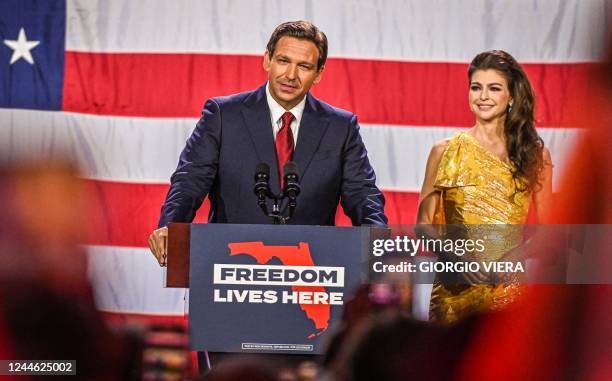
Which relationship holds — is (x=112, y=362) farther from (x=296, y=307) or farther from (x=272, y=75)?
(x=272, y=75)

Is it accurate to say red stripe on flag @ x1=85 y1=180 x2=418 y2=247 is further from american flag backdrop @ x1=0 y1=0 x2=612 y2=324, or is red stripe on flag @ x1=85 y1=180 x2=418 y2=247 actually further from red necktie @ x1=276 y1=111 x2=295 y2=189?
red necktie @ x1=276 y1=111 x2=295 y2=189

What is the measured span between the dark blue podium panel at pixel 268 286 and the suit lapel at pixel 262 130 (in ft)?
2.87

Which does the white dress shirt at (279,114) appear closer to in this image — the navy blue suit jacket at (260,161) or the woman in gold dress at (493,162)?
the navy blue suit jacket at (260,161)

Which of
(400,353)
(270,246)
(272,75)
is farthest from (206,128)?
(400,353)

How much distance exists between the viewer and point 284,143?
2.92 meters

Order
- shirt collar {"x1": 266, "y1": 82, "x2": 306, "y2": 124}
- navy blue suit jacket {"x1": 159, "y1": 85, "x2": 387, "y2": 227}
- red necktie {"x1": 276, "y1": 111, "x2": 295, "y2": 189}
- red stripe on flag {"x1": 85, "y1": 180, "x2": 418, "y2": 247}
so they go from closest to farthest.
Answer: navy blue suit jacket {"x1": 159, "y1": 85, "x2": 387, "y2": 227}, red necktie {"x1": 276, "y1": 111, "x2": 295, "y2": 189}, shirt collar {"x1": 266, "y1": 82, "x2": 306, "y2": 124}, red stripe on flag {"x1": 85, "y1": 180, "x2": 418, "y2": 247}

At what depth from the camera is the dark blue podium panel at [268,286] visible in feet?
6.20

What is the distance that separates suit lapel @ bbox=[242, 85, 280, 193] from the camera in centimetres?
284

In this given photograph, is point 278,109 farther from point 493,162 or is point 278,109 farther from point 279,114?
point 493,162

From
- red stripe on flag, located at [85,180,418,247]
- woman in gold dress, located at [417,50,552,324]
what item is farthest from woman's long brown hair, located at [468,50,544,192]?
red stripe on flag, located at [85,180,418,247]

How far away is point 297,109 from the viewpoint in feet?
9.96

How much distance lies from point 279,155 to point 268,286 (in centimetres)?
105

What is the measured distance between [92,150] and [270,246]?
7.02 ft

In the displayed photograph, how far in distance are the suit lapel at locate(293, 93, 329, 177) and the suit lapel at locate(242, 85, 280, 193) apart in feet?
0.27
